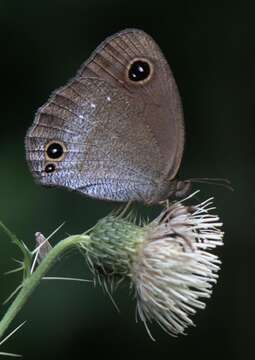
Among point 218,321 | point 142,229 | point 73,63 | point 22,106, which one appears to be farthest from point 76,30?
point 142,229

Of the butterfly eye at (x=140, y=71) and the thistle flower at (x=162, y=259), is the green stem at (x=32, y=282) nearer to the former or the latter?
the thistle flower at (x=162, y=259)

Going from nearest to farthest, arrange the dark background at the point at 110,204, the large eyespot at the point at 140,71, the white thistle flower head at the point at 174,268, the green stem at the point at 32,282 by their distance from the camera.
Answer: the green stem at the point at 32,282
the white thistle flower head at the point at 174,268
the large eyespot at the point at 140,71
the dark background at the point at 110,204

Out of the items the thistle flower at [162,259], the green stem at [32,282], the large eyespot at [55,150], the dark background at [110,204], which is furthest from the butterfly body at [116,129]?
the dark background at [110,204]

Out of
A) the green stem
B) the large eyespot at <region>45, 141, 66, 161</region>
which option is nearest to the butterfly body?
the large eyespot at <region>45, 141, 66, 161</region>

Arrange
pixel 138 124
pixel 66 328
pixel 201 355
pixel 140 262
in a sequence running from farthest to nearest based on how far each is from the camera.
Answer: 1. pixel 201 355
2. pixel 66 328
3. pixel 138 124
4. pixel 140 262

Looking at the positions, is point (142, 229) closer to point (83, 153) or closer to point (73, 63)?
point (83, 153)

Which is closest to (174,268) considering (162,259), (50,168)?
(162,259)
